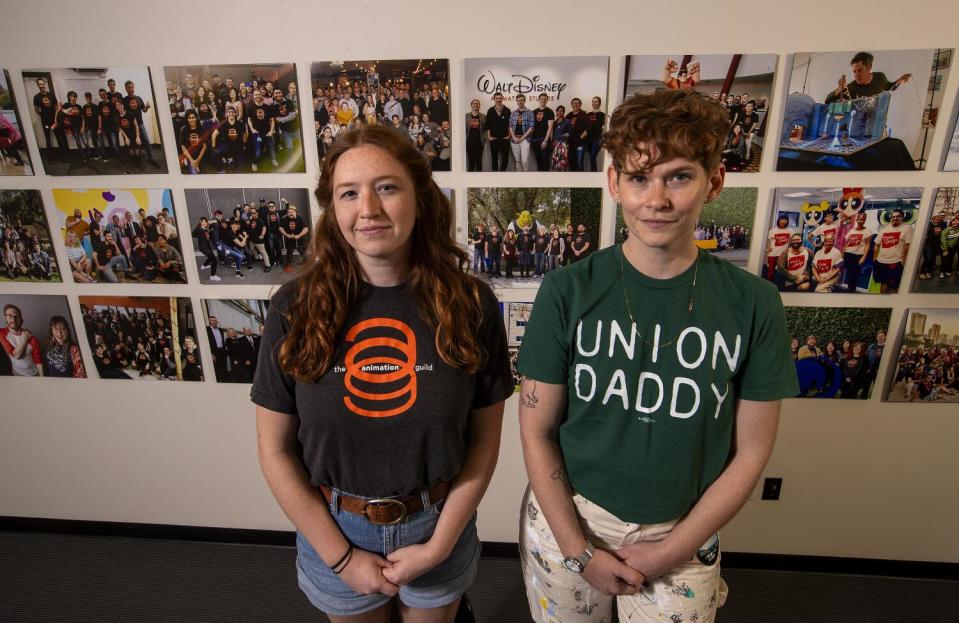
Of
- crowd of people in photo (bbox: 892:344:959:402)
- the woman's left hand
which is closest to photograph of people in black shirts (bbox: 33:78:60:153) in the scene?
the woman's left hand

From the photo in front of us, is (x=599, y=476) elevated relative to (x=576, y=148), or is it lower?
lower

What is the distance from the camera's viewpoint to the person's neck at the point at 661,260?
Result: 989 mm

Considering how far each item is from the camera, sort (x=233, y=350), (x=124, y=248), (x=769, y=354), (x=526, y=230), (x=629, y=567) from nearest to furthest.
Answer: (x=769, y=354) < (x=629, y=567) < (x=526, y=230) < (x=124, y=248) < (x=233, y=350)

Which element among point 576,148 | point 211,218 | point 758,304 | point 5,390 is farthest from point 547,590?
point 5,390

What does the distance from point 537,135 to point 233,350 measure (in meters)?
1.36

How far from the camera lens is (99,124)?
5.31 feet

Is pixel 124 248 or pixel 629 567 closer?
pixel 629 567

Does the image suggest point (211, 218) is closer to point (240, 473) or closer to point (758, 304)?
point (240, 473)

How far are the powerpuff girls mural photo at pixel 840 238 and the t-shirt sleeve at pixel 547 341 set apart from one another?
966 mm

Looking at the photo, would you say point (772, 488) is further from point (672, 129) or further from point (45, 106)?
point (45, 106)

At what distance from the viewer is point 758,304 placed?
99cm

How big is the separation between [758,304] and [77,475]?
2.69 metres

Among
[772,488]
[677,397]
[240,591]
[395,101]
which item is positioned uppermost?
[395,101]

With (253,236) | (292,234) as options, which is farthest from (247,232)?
(292,234)
